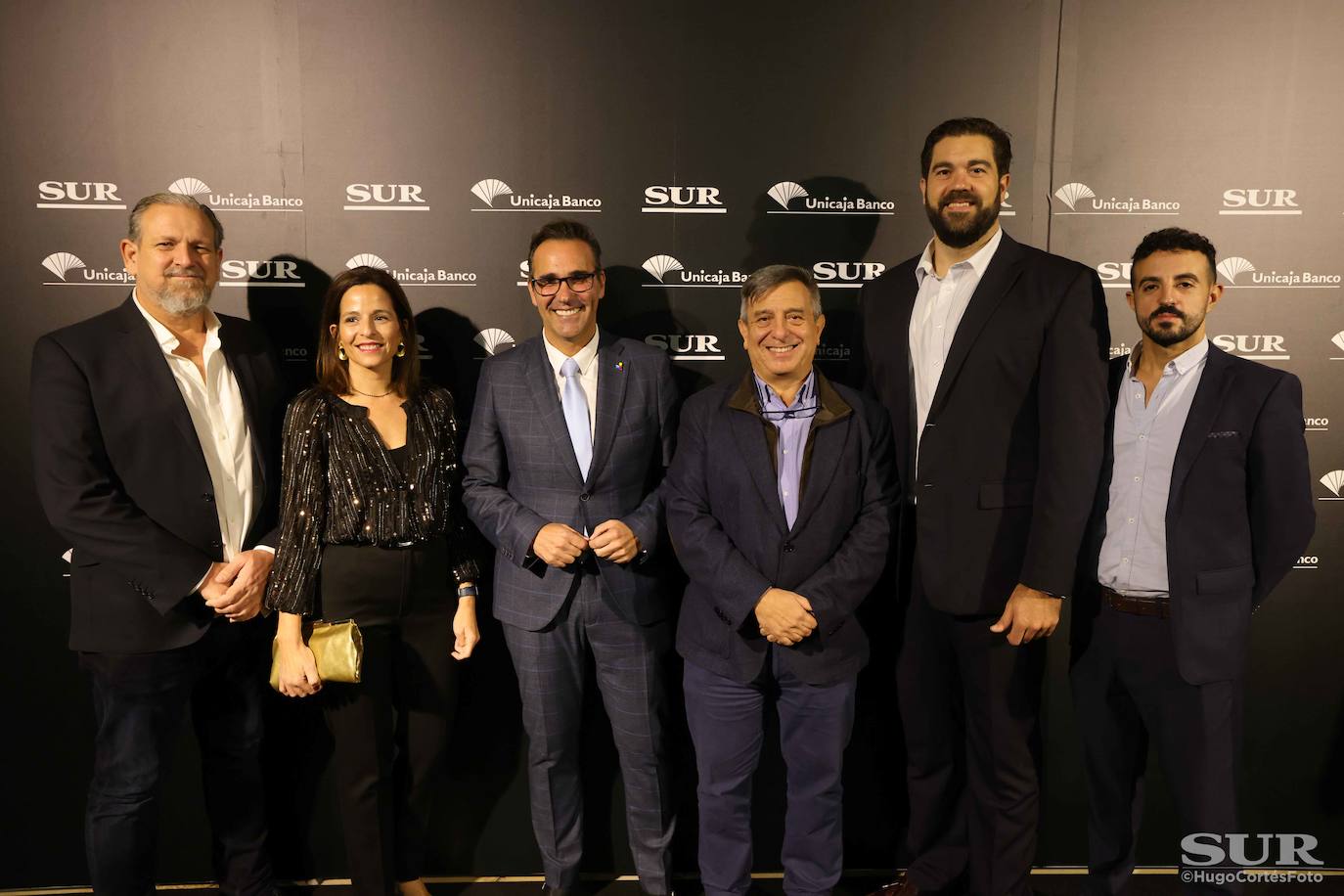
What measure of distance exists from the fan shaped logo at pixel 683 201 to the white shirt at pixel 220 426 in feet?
5.00

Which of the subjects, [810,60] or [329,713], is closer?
[329,713]

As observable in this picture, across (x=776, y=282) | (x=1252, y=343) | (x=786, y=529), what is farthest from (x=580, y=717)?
(x=1252, y=343)

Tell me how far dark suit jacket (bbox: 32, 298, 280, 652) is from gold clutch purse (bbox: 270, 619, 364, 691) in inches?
15.4

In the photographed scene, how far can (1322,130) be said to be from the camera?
10.2ft

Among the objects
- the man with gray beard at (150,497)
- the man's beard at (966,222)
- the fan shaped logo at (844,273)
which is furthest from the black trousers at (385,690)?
the man's beard at (966,222)

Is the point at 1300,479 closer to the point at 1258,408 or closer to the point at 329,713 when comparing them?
the point at 1258,408

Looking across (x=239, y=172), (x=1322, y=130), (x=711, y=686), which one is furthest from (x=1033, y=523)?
(x=239, y=172)

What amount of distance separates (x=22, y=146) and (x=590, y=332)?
6.99ft

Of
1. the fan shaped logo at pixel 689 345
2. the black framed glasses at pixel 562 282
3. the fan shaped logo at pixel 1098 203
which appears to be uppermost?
the fan shaped logo at pixel 1098 203

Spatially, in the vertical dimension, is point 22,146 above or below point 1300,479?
above

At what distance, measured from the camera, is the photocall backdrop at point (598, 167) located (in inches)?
119

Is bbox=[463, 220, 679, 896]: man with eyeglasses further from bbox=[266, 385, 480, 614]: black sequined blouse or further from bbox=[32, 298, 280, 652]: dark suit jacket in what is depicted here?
bbox=[32, 298, 280, 652]: dark suit jacket

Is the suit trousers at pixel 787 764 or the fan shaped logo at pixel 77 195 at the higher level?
the fan shaped logo at pixel 77 195

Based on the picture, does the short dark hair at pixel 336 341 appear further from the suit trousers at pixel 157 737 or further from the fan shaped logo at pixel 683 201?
the fan shaped logo at pixel 683 201
